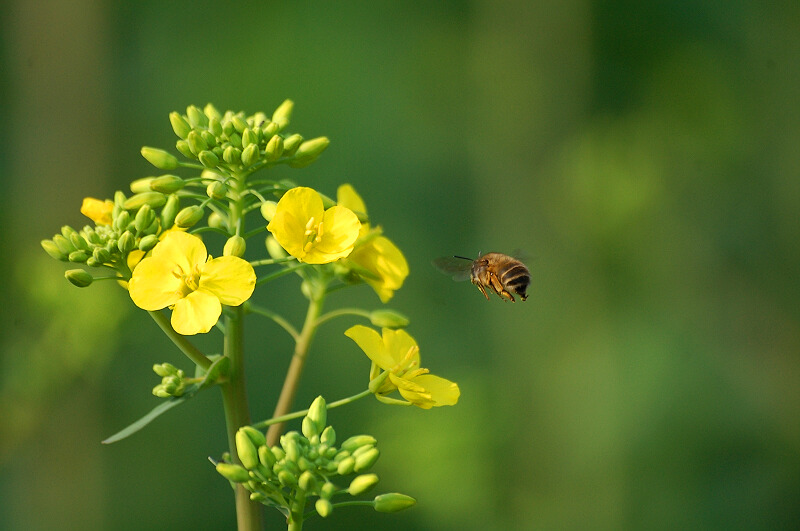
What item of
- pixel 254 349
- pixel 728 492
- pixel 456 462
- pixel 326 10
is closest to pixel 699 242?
pixel 728 492

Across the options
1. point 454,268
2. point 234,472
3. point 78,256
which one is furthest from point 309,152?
point 454,268

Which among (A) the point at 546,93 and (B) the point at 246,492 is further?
(A) the point at 546,93

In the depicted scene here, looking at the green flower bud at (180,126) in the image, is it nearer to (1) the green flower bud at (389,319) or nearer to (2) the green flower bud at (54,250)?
(2) the green flower bud at (54,250)

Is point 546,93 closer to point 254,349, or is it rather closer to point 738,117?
point 738,117

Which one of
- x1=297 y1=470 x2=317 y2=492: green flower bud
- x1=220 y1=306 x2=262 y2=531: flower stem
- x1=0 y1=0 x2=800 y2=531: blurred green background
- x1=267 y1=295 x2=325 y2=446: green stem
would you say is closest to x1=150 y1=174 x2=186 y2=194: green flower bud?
x1=220 y1=306 x2=262 y2=531: flower stem

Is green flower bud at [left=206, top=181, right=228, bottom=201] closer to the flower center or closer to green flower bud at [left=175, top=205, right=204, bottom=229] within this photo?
green flower bud at [left=175, top=205, right=204, bottom=229]

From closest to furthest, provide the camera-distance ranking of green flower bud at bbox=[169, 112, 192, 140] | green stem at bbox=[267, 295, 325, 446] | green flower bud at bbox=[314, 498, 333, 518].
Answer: green flower bud at bbox=[314, 498, 333, 518] → green stem at bbox=[267, 295, 325, 446] → green flower bud at bbox=[169, 112, 192, 140]

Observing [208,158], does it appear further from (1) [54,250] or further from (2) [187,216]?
(1) [54,250]

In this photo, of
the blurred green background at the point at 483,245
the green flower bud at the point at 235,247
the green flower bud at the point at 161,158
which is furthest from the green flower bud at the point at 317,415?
the blurred green background at the point at 483,245
